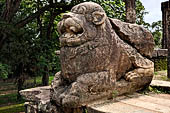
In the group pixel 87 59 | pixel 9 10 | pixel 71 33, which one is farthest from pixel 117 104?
pixel 9 10

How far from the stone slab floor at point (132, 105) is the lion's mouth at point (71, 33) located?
0.97 metres

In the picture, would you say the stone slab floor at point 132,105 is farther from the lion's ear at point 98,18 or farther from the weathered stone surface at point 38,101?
the lion's ear at point 98,18

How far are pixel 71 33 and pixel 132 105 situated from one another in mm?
1401

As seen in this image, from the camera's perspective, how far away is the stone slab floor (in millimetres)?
2447

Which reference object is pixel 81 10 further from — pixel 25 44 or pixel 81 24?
pixel 25 44

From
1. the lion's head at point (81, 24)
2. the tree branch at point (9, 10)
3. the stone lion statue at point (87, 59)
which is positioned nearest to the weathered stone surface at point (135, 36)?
the stone lion statue at point (87, 59)

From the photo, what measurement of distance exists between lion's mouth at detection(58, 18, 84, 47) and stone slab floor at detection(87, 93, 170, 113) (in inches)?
38.2

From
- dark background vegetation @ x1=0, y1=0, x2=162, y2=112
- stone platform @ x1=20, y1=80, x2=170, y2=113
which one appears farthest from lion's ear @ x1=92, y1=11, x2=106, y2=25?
dark background vegetation @ x1=0, y1=0, x2=162, y2=112

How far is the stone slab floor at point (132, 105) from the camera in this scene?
2.45 metres

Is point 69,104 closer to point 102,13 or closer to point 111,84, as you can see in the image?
point 111,84

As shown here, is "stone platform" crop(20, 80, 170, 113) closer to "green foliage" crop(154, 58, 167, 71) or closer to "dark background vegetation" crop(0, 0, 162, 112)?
"dark background vegetation" crop(0, 0, 162, 112)

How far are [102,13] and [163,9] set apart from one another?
734cm

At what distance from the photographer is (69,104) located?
2.56 meters

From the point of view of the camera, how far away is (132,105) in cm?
271
